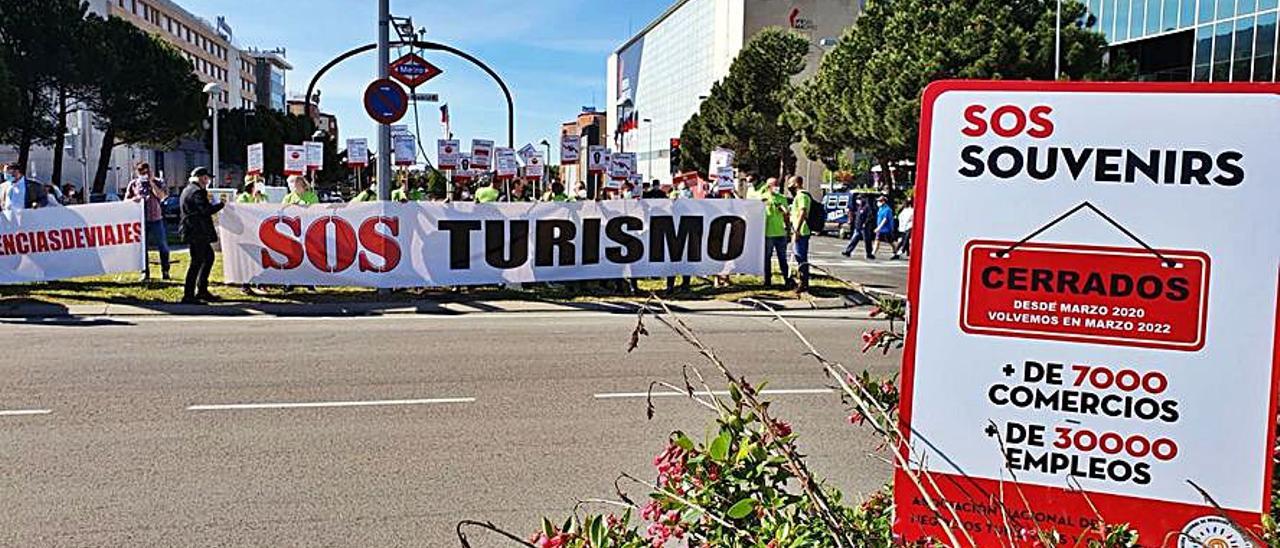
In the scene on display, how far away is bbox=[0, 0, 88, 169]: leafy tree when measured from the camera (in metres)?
46.5

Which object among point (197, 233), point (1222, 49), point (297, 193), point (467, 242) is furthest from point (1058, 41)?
point (197, 233)

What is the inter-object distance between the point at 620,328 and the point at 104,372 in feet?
17.1

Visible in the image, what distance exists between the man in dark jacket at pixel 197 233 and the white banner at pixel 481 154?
8032mm

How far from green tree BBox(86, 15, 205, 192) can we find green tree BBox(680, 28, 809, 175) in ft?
94.9

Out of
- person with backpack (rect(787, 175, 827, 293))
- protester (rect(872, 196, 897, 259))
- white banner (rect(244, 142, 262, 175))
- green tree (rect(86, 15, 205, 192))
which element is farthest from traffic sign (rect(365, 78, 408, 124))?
green tree (rect(86, 15, 205, 192))

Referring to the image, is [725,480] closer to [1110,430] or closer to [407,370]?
[1110,430]

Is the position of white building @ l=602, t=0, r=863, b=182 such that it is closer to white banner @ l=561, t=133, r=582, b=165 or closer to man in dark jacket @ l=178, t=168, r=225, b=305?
white banner @ l=561, t=133, r=582, b=165

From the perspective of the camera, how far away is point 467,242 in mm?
14594

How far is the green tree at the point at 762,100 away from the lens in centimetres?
5897

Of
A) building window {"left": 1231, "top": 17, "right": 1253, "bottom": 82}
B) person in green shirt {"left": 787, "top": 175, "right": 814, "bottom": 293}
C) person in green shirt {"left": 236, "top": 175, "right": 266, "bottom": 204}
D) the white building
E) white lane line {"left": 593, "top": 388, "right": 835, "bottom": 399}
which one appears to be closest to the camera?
white lane line {"left": 593, "top": 388, "right": 835, "bottom": 399}

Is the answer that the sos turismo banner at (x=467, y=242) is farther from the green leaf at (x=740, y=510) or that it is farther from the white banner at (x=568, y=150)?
the green leaf at (x=740, y=510)

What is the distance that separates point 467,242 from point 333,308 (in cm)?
200

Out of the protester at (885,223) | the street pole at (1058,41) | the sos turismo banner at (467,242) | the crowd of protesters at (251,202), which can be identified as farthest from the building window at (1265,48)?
the sos turismo banner at (467,242)

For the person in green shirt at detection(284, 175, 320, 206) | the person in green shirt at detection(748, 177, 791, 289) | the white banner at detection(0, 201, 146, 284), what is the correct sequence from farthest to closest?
the person in green shirt at detection(748, 177, 791, 289) < the person in green shirt at detection(284, 175, 320, 206) < the white banner at detection(0, 201, 146, 284)
